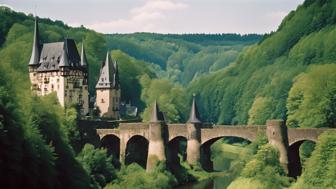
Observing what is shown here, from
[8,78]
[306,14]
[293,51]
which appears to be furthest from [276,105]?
[8,78]

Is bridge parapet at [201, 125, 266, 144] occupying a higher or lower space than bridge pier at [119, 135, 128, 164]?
higher

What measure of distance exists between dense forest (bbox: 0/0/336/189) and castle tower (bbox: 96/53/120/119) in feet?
25.6

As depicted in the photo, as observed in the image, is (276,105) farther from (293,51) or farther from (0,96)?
(0,96)

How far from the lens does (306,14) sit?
148000 millimetres

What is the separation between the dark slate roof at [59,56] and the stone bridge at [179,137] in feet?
29.7

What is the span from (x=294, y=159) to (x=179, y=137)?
14989 millimetres

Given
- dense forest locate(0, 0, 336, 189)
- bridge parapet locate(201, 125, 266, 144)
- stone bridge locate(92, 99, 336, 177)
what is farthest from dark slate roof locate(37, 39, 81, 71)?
bridge parapet locate(201, 125, 266, 144)

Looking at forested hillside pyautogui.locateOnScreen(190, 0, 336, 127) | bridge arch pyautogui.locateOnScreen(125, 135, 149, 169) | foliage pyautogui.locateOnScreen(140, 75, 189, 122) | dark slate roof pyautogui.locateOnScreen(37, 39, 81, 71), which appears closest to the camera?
bridge arch pyautogui.locateOnScreen(125, 135, 149, 169)

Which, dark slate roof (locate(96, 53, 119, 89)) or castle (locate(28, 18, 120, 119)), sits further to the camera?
dark slate roof (locate(96, 53, 119, 89))

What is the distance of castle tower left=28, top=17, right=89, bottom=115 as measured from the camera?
90125mm

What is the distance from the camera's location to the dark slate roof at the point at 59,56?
89562 mm

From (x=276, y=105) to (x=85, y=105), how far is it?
36.0 meters

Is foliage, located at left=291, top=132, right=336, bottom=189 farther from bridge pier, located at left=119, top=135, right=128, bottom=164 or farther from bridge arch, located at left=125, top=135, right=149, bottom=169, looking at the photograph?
bridge pier, located at left=119, top=135, right=128, bottom=164

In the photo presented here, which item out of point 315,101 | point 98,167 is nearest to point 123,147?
point 98,167
